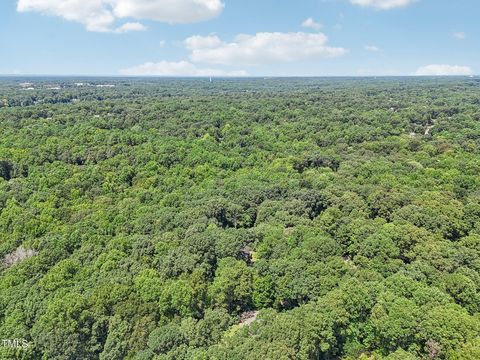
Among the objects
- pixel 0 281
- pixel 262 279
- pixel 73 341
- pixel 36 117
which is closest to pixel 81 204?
pixel 0 281

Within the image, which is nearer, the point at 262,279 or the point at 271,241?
the point at 262,279

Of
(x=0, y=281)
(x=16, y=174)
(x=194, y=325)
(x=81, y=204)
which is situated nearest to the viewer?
(x=194, y=325)

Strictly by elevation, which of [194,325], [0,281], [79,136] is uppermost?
[79,136]

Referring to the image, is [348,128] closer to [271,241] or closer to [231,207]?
[231,207]

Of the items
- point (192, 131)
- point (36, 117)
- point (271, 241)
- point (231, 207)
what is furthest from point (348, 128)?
point (36, 117)

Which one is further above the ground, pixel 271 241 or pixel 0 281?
pixel 271 241

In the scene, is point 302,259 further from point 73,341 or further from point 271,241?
point 73,341

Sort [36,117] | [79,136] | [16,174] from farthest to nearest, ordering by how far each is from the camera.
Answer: [36,117]
[79,136]
[16,174]
